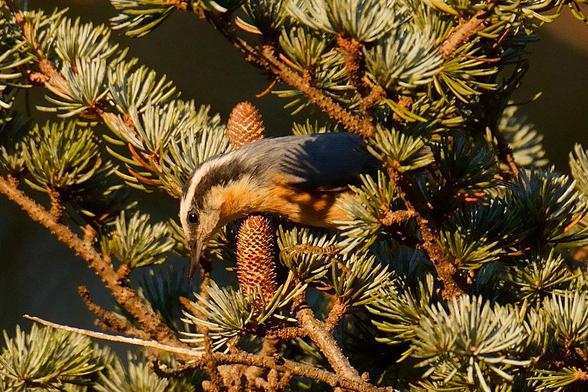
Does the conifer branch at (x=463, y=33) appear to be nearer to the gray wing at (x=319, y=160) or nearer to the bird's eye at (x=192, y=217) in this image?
the gray wing at (x=319, y=160)

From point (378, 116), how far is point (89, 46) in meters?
0.54

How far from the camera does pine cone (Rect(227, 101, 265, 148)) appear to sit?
144 cm

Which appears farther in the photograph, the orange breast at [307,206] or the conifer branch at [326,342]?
the orange breast at [307,206]

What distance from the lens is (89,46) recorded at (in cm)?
137

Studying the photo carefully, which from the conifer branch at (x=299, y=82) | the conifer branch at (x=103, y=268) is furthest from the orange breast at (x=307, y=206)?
the conifer branch at (x=299, y=82)

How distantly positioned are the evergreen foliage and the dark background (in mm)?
826

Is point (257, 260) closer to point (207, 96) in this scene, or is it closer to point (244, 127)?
point (244, 127)

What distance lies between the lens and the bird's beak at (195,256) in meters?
1.42

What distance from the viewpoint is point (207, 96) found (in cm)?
229

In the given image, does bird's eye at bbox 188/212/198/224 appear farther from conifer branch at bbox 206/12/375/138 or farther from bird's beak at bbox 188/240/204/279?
conifer branch at bbox 206/12/375/138

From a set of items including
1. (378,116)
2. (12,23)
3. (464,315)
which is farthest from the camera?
(12,23)

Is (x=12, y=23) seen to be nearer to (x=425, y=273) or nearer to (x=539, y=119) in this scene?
(x=425, y=273)

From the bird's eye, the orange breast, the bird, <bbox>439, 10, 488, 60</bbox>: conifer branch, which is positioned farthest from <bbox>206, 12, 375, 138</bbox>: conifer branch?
the orange breast

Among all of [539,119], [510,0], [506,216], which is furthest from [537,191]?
[539,119]
